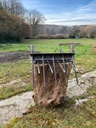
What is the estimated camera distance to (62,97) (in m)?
3.77

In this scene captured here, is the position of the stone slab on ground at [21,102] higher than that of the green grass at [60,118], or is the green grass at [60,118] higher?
the green grass at [60,118]

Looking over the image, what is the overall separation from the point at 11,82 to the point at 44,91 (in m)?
2.48

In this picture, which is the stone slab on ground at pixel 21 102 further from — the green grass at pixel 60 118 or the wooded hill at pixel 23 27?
the wooded hill at pixel 23 27

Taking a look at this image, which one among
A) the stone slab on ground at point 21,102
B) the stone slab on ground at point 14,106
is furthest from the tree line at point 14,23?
the stone slab on ground at point 14,106

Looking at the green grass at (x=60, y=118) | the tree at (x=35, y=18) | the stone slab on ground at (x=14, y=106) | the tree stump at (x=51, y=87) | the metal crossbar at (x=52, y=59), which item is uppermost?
the tree at (x=35, y=18)

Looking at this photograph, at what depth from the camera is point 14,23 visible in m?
22.6

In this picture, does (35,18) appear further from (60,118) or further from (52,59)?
(60,118)

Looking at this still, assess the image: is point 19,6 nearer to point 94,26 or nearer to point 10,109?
point 94,26

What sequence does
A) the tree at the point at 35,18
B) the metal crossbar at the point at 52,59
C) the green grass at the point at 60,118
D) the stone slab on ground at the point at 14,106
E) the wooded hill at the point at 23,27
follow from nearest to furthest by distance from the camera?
the green grass at the point at 60,118
the metal crossbar at the point at 52,59
the stone slab on ground at the point at 14,106
the wooded hill at the point at 23,27
the tree at the point at 35,18

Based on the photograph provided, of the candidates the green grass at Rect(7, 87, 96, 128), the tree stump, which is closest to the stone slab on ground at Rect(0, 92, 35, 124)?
the green grass at Rect(7, 87, 96, 128)

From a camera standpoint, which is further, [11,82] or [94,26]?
[94,26]

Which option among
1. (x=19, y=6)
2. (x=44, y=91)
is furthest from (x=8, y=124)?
(x=19, y=6)

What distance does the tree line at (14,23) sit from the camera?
21348 millimetres

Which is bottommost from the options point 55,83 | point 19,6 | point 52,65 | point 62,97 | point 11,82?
point 11,82
